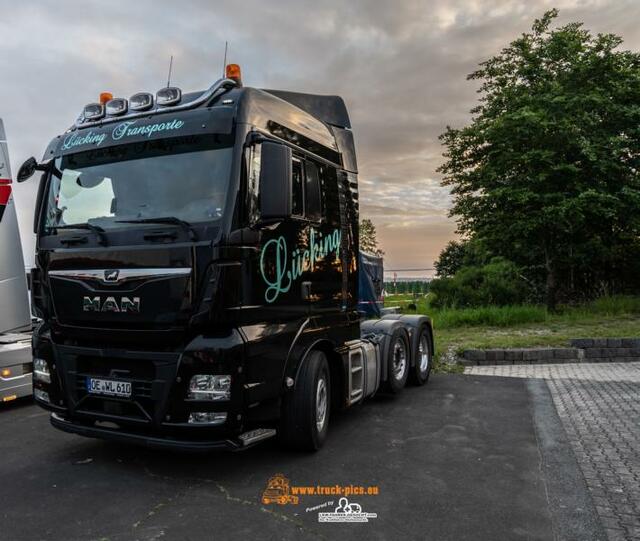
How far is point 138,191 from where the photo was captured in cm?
433

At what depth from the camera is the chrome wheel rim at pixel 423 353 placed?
8.20 metres

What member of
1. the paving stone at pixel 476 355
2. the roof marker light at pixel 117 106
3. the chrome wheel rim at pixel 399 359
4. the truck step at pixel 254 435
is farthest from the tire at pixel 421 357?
the roof marker light at pixel 117 106

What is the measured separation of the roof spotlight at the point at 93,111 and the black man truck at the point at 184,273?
1 cm

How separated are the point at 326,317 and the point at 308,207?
3.76 feet

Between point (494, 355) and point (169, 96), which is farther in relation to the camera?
point (494, 355)

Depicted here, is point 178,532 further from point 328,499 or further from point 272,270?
point 272,270

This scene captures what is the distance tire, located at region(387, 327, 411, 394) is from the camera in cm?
691

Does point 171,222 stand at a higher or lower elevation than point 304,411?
higher

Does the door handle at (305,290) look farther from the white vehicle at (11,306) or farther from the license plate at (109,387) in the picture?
the white vehicle at (11,306)

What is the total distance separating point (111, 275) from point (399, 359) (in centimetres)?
442

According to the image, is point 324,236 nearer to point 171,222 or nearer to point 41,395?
point 171,222

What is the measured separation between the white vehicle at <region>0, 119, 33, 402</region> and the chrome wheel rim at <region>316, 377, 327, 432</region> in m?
4.00

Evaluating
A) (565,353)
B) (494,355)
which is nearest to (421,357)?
(494,355)

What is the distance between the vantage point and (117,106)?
4789 millimetres
